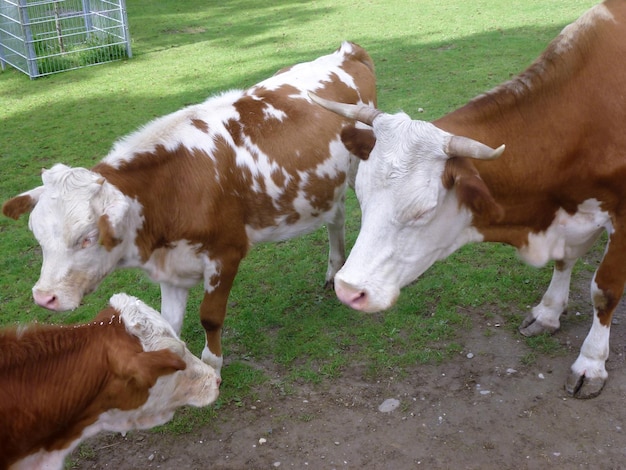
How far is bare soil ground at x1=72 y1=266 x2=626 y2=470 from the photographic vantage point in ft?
13.2

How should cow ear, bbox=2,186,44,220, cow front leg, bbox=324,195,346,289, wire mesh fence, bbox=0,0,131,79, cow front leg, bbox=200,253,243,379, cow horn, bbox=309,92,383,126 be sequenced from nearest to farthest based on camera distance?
cow horn, bbox=309,92,383,126, cow ear, bbox=2,186,44,220, cow front leg, bbox=200,253,243,379, cow front leg, bbox=324,195,346,289, wire mesh fence, bbox=0,0,131,79

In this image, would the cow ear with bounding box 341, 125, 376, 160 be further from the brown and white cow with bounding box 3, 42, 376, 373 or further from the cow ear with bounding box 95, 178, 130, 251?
the cow ear with bounding box 95, 178, 130, 251

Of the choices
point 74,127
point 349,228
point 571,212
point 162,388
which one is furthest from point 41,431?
point 74,127

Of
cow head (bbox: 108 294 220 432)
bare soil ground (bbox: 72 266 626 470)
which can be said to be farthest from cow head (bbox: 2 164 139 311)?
bare soil ground (bbox: 72 266 626 470)

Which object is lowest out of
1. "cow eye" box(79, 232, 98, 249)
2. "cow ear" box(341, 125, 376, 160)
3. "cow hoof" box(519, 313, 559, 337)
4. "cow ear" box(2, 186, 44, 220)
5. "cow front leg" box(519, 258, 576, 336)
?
"cow hoof" box(519, 313, 559, 337)

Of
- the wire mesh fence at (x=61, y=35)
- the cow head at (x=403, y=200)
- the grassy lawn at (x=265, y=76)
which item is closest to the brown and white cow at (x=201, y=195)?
the grassy lawn at (x=265, y=76)

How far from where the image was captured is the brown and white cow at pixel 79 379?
3.06 metres

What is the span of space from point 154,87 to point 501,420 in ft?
29.4

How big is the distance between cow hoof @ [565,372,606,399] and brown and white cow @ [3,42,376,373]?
205cm

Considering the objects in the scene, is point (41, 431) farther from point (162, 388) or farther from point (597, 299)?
Result: point (597, 299)

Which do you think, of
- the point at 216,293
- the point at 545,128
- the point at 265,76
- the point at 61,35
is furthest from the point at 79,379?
the point at 61,35

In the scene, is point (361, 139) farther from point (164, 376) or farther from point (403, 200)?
point (164, 376)

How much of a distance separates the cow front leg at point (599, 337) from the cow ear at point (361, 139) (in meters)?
1.65

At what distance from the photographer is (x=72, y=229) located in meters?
3.69
